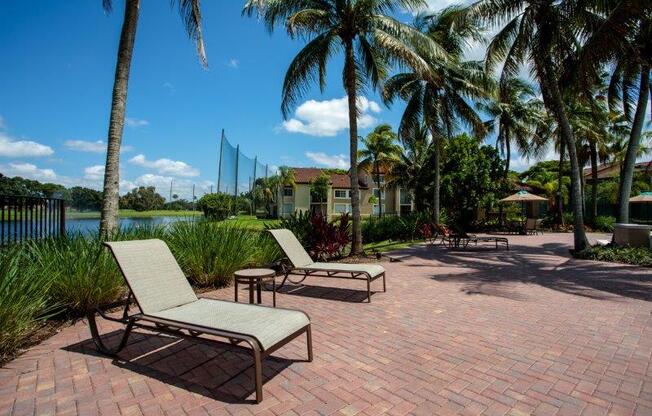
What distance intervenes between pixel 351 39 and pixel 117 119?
7.06m

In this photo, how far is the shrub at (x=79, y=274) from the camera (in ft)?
15.7

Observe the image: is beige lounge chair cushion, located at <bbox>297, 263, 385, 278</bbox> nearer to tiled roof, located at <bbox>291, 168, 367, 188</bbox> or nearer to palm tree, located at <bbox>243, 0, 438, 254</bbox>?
palm tree, located at <bbox>243, 0, 438, 254</bbox>

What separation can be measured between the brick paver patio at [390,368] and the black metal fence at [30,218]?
Result: 212cm

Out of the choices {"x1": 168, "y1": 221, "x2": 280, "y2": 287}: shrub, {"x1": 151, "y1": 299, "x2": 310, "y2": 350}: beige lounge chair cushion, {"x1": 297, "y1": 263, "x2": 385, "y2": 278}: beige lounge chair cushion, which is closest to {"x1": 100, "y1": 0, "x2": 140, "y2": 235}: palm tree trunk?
{"x1": 168, "y1": 221, "x2": 280, "y2": 287}: shrub

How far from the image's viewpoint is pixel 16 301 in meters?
3.75

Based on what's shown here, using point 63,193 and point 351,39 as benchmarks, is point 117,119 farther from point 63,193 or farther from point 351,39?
point 351,39

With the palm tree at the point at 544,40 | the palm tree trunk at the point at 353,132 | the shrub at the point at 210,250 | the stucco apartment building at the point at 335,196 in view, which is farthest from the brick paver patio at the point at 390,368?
the stucco apartment building at the point at 335,196

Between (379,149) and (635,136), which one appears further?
(379,149)

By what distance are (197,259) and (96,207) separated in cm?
425

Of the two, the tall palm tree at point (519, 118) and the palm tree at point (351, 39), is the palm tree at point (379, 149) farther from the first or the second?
the palm tree at point (351, 39)

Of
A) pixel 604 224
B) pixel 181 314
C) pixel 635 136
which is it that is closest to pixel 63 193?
pixel 181 314

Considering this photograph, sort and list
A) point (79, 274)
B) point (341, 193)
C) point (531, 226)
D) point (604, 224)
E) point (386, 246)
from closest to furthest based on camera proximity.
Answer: point (79, 274)
point (386, 246)
point (531, 226)
point (604, 224)
point (341, 193)

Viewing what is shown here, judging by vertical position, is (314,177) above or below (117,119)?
above

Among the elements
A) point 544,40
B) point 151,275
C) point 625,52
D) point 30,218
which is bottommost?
point 151,275
